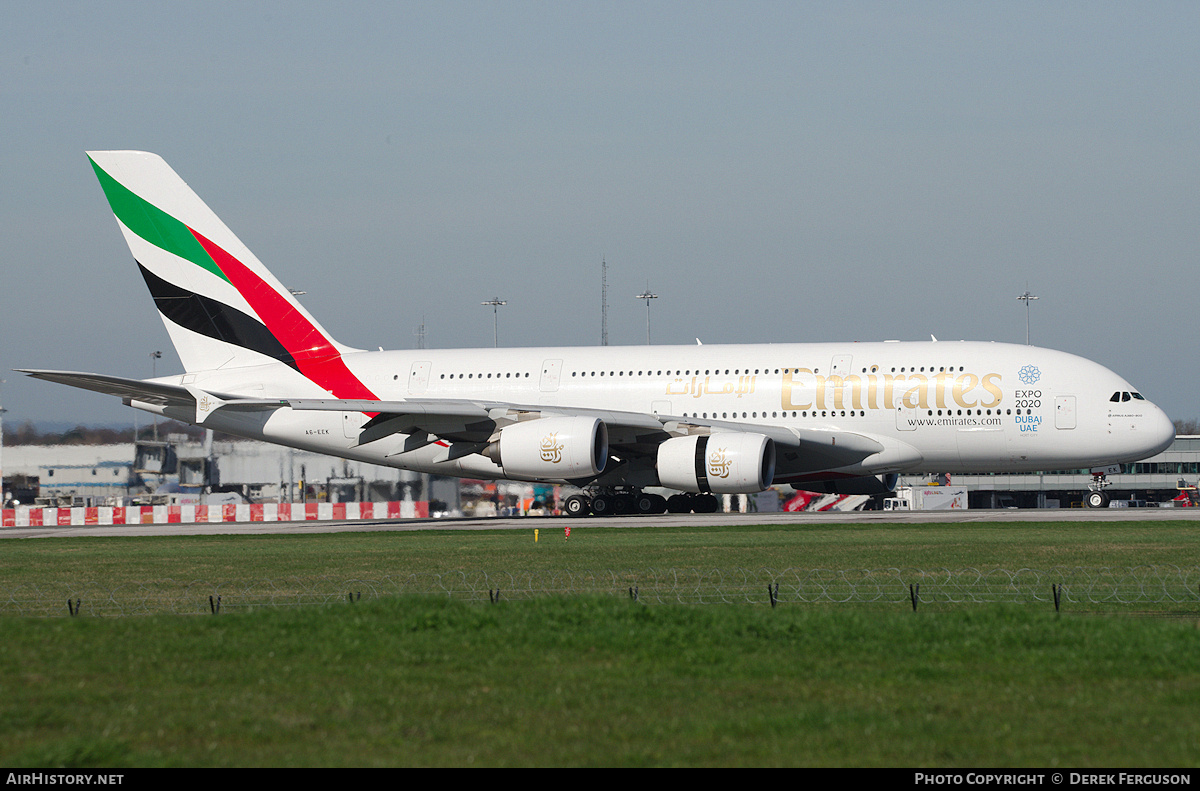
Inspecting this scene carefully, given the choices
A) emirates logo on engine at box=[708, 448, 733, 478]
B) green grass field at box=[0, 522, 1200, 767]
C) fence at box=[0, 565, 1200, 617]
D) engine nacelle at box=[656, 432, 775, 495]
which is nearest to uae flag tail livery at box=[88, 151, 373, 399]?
engine nacelle at box=[656, 432, 775, 495]

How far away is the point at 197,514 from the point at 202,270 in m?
11.8

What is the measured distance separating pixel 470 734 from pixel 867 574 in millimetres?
12294

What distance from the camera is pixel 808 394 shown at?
3834 cm

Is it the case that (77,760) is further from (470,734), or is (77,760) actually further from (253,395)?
(253,395)

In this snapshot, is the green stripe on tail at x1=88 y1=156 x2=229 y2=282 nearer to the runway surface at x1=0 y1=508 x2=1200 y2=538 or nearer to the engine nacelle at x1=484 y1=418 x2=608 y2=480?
the runway surface at x1=0 y1=508 x2=1200 y2=538

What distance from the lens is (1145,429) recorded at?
36.8m

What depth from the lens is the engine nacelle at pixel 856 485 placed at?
40031 mm

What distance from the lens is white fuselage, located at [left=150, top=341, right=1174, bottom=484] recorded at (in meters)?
37.0

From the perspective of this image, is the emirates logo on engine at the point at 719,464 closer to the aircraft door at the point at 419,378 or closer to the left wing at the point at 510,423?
the left wing at the point at 510,423

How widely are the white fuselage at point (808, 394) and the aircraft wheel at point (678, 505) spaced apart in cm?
424

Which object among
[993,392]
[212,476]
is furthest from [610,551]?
[212,476]

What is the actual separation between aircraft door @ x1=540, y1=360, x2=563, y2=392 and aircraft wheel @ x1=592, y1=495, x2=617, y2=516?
3.90 meters

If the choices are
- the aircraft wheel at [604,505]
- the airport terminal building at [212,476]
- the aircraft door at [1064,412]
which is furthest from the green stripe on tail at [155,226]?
the aircraft door at [1064,412]

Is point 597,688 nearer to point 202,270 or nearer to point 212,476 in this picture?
point 202,270
